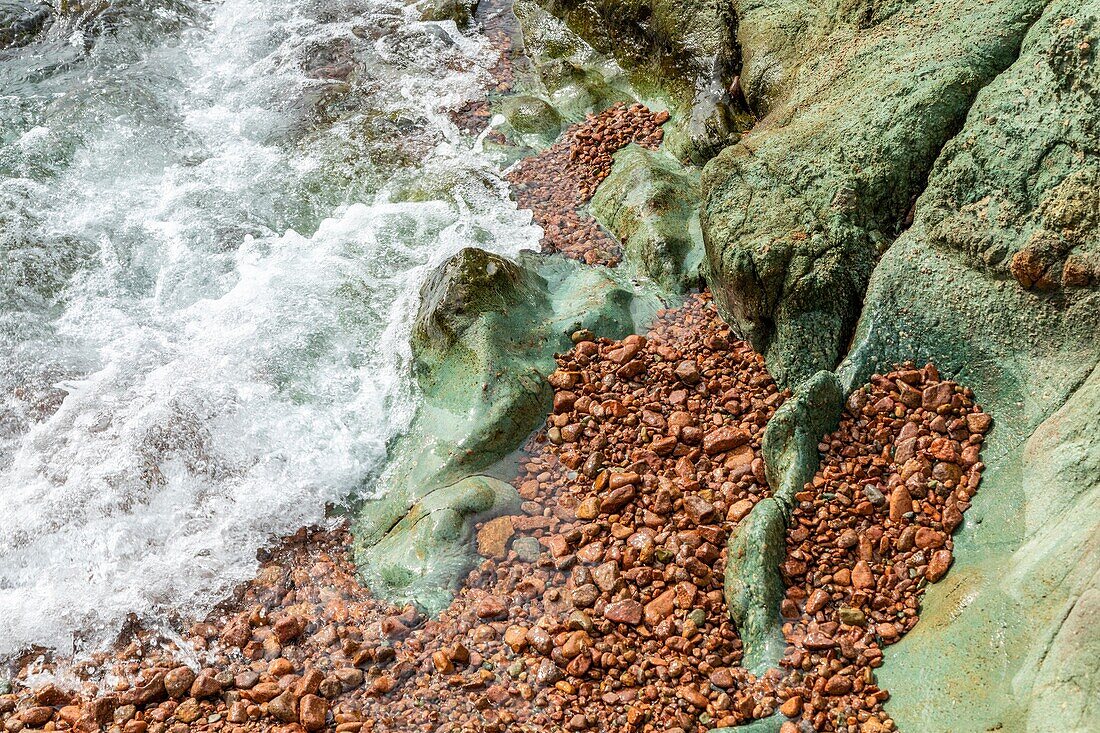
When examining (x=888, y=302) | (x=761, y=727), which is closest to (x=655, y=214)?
(x=888, y=302)

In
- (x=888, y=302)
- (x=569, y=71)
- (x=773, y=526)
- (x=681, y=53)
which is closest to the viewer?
(x=773, y=526)

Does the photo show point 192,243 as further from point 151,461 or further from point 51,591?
point 51,591

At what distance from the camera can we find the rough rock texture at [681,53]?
20.7 ft

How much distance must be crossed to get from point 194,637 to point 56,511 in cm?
131

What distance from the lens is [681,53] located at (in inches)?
283

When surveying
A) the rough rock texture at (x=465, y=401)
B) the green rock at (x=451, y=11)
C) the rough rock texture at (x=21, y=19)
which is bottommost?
the rough rock texture at (x=465, y=401)

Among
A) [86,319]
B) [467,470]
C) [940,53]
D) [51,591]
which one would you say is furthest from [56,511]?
[940,53]

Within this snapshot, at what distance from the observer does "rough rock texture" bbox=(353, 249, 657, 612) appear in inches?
171

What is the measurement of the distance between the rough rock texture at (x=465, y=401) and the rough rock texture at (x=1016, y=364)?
1.79m

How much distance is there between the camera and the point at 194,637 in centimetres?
412

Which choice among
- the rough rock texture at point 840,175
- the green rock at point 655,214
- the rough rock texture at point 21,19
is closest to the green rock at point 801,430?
the rough rock texture at point 840,175

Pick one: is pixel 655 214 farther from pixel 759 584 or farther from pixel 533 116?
pixel 759 584

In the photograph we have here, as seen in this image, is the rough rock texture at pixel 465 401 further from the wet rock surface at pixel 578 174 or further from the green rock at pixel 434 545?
the wet rock surface at pixel 578 174

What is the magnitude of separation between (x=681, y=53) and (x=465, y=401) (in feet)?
13.3
